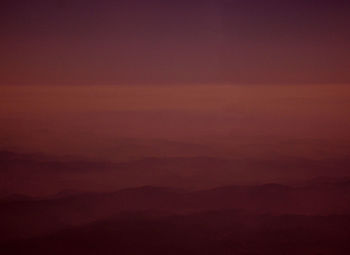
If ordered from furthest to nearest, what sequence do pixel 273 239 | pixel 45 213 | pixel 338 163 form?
pixel 338 163
pixel 45 213
pixel 273 239

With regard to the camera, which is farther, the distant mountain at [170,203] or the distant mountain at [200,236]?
the distant mountain at [170,203]

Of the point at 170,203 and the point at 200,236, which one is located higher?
the point at 170,203

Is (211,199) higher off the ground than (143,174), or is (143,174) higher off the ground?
(143,174)

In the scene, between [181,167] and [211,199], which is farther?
[181,167]

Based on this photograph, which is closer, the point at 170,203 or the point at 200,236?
the point at 200,236

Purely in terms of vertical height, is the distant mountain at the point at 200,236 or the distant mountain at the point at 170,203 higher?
the distant mountain at the point at 170,203

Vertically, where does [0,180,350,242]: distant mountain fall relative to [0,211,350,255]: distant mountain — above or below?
above

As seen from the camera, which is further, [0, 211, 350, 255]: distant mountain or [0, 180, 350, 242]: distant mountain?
[0, 180, 350, 242]: distant mountain

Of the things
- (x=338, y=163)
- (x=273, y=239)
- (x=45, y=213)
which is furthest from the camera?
(x=338, y=163)

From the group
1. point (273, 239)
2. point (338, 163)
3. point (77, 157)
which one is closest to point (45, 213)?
point (77, 157)

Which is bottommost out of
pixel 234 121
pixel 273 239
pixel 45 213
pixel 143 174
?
pixel 273 239

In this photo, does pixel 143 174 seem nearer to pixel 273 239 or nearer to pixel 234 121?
pixel 234 121
